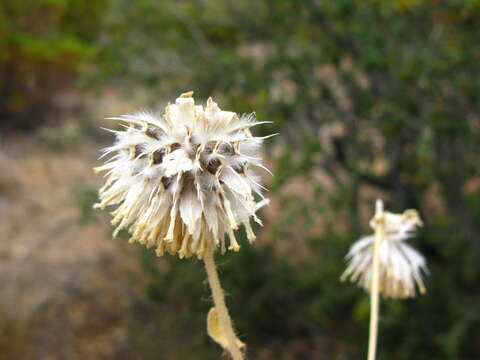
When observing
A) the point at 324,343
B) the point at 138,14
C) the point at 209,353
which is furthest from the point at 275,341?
the point at 138,14

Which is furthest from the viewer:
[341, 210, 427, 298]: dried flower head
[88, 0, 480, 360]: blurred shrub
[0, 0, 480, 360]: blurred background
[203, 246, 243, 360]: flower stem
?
[0, 0, 480, 360]: blurred background

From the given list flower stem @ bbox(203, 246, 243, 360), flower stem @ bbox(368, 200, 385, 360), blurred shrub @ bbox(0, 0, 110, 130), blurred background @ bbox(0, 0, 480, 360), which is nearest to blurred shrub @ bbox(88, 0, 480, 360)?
blurred background @ bbox(0, 0, 480, 360)

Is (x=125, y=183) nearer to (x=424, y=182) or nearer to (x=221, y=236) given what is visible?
(x=221, y=236)

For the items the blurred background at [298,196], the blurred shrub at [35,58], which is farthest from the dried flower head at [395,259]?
the blurred shrub at [35,58]

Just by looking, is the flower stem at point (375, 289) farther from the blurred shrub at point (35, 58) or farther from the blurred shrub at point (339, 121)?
the blurred shrub at point (35, 58)

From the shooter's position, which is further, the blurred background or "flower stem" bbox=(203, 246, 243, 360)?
the blurred background

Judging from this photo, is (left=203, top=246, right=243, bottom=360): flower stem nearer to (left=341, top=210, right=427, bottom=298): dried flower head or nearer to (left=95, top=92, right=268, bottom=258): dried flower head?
(left=95, top=92, right=268, bottom=258): dried flower head

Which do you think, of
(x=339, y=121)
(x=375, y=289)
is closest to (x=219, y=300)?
(x=375, y=289)

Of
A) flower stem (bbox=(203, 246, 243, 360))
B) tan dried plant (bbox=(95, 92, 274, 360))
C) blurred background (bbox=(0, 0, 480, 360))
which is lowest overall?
flower stem (bbox=(203, 246, 243, 360))
